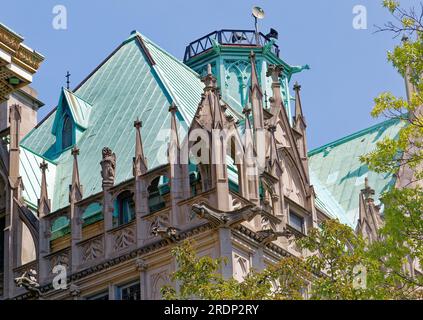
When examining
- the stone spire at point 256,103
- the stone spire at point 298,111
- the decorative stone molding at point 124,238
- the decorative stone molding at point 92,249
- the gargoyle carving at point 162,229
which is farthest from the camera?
the stone spire at point 298,111

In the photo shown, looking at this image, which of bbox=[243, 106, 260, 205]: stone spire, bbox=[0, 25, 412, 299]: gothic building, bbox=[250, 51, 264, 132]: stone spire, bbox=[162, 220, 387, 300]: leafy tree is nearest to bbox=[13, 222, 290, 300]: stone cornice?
bbox=[0, 25, 412, 299]: gothic building

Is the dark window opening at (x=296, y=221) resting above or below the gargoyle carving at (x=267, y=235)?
above

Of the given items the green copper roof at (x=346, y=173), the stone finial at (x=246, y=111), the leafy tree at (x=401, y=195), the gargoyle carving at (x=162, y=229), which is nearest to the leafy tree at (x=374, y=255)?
the leafy tree at (x=401, y=195)

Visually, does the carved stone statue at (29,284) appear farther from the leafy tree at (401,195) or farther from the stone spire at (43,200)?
the leafy tree at (401,195)

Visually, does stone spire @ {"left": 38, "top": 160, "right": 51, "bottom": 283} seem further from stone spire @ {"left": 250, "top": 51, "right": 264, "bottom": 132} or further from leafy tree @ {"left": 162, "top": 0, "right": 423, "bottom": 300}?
leafy tree @ {"left": 162, "top": 0, "right": 423, "bottom": 300}

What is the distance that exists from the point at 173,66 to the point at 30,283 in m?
12.3

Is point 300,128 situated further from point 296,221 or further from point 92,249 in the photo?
point 92,249

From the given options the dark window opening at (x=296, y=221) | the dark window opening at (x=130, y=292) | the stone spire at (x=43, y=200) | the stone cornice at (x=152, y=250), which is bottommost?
the dark window opening at (x=130, y=292)

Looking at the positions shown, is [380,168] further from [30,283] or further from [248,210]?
[30,283]

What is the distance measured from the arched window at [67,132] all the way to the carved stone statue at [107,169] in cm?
618

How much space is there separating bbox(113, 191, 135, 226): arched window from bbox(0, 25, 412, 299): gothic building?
29mm

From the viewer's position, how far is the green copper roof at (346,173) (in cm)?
5444
